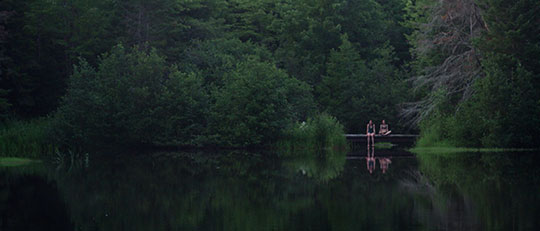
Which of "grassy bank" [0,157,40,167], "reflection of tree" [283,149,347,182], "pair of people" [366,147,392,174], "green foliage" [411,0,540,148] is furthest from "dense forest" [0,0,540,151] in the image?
"pair of people" [366,147,392,174]

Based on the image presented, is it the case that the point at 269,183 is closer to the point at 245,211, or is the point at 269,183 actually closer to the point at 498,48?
the point at 245,211

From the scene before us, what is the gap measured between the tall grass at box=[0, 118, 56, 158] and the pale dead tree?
17948mm

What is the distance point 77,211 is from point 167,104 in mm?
23045

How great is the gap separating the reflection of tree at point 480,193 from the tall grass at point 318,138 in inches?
392

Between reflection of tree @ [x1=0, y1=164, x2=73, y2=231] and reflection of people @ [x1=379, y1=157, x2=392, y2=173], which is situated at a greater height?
reflection of people @ [x1=379, y1=157, x2=392, y2=173]

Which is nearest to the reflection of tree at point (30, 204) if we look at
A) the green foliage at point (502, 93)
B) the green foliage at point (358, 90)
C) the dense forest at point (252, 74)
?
the dense forest at point (252, 74)

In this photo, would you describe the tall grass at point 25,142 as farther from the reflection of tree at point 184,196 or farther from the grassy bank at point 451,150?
the grassy bank at point 451,150

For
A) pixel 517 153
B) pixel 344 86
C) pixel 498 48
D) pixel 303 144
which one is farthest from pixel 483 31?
pixel 344 86

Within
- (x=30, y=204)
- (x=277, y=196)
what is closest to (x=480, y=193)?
(x=277, y=196)

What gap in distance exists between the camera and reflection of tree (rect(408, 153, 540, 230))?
12.2m

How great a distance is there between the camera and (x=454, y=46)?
122 ft

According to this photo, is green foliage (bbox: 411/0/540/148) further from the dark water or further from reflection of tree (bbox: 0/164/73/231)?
reflection of tree (bbox: 0/164/73/231)

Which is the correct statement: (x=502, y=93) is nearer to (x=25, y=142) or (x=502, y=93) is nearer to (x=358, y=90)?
(x=358, y=90)

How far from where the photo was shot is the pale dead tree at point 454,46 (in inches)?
1390
